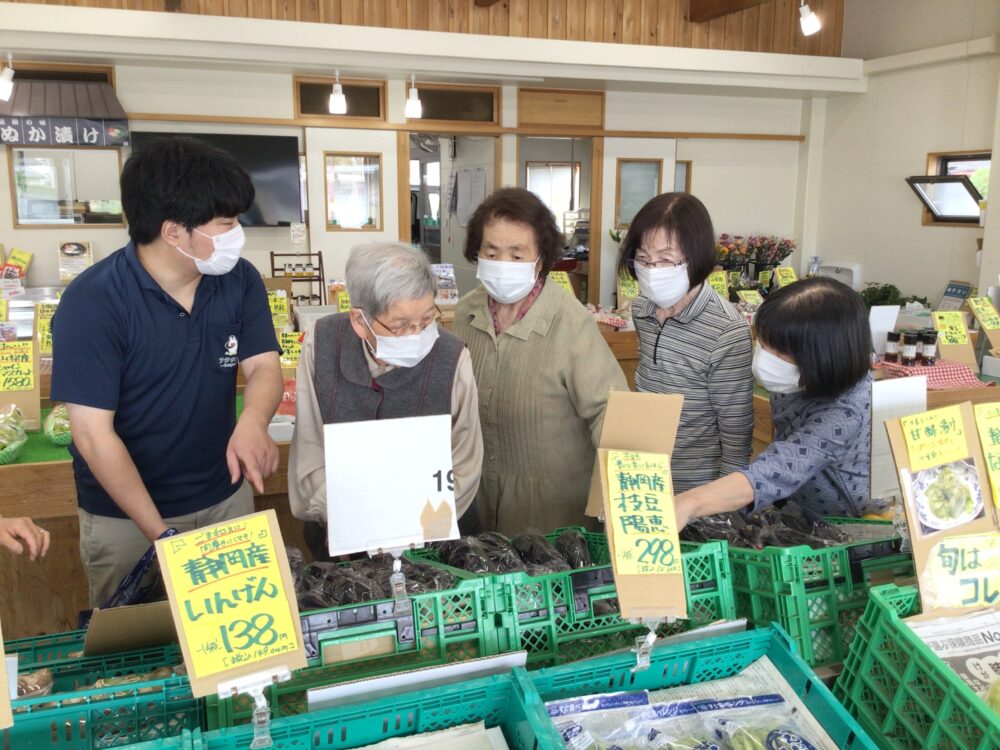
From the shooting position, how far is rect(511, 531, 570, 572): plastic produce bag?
4.36ft

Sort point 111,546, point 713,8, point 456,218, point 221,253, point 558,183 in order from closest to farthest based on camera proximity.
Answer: point 221,253 → point 111,546 → point 713,8 → point 558,183 → point 456,218

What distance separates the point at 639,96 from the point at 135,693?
26.8 ft

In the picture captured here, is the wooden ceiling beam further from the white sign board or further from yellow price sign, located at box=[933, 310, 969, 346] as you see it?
the white sign board

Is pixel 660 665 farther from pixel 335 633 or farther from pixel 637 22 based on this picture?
pixel 637 22

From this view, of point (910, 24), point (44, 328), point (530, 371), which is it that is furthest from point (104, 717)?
point (910, 24)

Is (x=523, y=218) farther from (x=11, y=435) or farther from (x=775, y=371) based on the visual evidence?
(x=11, y=435)

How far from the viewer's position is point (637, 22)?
25.3ft

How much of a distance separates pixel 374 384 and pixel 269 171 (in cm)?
602

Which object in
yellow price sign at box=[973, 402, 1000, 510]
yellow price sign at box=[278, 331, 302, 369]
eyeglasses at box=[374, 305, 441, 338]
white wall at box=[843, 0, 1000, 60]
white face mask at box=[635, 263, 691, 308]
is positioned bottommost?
yellow price sign at box=[278, 331, 302, 369]

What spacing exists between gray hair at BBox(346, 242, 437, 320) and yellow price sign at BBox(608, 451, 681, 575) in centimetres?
65

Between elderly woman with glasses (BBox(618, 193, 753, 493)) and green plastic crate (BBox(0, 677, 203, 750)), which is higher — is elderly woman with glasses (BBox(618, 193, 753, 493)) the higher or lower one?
the higher one

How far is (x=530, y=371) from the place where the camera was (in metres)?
1.88

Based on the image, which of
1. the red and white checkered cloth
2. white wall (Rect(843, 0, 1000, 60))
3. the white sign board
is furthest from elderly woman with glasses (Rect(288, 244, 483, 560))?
white wall (Rect(843, 0, 1000, 60))

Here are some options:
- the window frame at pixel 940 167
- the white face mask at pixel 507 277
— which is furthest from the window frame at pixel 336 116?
the white face mask at pixel 507 277
